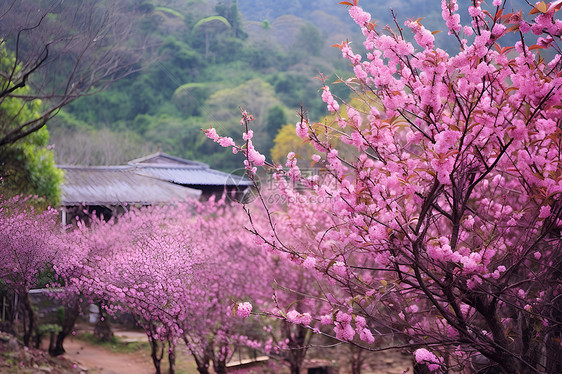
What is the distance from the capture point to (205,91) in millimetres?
15352

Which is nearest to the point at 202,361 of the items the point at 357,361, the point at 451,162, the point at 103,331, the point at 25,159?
the point at 103,331

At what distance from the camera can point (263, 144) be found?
46.8ft

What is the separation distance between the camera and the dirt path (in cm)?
388

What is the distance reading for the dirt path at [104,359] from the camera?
388 centimetres

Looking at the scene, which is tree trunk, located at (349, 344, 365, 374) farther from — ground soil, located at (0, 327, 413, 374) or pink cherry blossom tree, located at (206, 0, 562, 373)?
pink cherry blossom tree, located at (206, 0, 562, 373)

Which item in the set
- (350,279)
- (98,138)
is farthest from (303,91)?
(350,279)

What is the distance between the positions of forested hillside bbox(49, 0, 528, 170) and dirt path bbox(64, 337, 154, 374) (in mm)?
8531

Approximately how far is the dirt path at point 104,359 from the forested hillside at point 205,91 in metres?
8.53

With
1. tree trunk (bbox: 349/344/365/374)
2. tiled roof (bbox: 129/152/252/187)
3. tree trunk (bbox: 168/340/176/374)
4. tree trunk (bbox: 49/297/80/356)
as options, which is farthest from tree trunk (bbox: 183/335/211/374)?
tiled roof (bbox: 129/152/252/187)

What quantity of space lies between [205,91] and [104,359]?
1220 cm

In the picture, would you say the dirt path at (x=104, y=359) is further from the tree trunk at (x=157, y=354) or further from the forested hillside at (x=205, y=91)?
the forested hillside at (x=205, y=91)

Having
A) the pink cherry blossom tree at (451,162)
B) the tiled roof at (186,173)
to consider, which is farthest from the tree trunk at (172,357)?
the tiled roof at (186,173)

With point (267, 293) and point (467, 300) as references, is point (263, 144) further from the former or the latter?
point (467, 300)

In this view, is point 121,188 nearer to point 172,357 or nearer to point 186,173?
point 172,357
